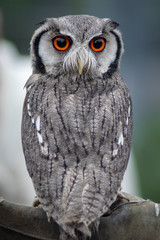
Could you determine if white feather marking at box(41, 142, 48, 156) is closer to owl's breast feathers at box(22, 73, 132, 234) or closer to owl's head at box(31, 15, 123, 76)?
owl's breast feathers at box(22, 73, 132, 234)

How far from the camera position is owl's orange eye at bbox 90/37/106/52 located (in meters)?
3.74

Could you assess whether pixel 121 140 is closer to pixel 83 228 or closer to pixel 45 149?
pixel 45 149

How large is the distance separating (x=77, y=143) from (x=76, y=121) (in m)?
0.15

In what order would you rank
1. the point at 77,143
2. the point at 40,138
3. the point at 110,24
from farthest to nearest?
the point at 110,24, the point at 40,138, the point at 77,143

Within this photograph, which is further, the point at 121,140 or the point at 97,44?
the point at 97,44

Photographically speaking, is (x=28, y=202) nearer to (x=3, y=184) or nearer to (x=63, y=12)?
(x=3, y=184)

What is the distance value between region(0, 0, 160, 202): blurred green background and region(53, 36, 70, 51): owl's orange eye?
6.93 metres

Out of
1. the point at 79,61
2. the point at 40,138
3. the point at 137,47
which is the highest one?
the point at 79,61

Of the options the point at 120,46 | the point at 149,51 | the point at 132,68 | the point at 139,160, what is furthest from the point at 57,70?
the point at 149,51

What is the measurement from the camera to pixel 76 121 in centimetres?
335

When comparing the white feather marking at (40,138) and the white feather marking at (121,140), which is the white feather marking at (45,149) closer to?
the white feather marking at (40,138)

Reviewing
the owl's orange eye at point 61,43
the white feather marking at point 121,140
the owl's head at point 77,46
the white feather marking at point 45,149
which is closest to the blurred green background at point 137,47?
the owl's head at point 77,46

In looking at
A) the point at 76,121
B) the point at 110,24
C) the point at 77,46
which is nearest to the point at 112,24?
the point at 110,24

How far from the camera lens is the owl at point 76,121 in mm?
3062
